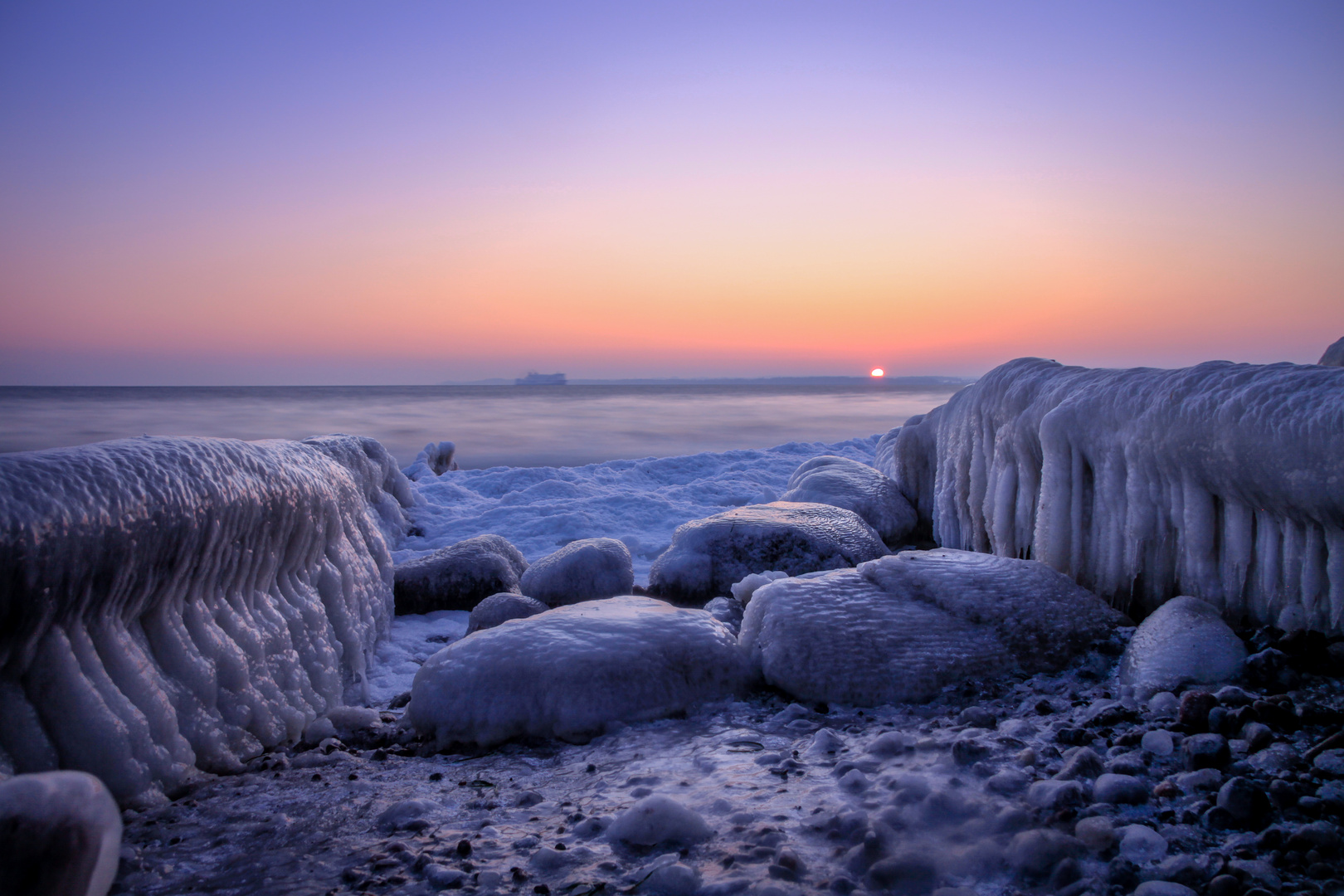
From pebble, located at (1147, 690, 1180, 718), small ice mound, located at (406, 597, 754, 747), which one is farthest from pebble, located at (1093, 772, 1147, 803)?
small ice mound, located at (406, 597, 754, 747)

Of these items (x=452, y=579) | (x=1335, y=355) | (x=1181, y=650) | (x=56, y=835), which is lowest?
(x=452, y=579)

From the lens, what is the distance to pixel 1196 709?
2.07 metres

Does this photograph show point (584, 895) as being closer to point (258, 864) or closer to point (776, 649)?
point (258, 864)

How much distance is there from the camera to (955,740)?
2.04 metres

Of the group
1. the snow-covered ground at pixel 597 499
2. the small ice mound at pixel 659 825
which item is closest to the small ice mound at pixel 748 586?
the snow-covered ground at pixel 597 499

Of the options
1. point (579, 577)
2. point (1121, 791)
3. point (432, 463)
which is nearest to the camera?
point (1121, 791)

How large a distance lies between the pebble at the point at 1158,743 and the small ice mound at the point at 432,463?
883 centimetres

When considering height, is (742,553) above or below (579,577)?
above

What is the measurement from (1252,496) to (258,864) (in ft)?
11.3

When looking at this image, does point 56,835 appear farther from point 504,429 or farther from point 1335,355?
point 504,429

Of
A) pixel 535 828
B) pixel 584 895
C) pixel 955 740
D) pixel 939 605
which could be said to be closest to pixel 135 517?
pixel 535 828

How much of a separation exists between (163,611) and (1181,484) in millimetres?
3885

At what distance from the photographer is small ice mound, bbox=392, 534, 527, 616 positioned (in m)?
4.55

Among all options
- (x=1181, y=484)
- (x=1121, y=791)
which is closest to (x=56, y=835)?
(x=1121, y=791)
